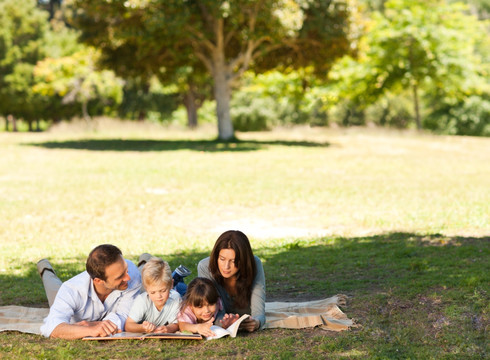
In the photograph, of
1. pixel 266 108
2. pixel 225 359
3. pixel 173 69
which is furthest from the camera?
pixel 266 108

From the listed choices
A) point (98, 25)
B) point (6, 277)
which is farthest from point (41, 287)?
point (98, 25)

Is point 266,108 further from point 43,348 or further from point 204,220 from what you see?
point 43,348

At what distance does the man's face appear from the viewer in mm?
5543

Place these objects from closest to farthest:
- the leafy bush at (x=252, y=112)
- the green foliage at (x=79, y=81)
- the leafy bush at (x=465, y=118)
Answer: the green foliage at (x=79, y=81) < the leafy bush at (x=252, y=112) < the leafy bush at (x=465, y=118)

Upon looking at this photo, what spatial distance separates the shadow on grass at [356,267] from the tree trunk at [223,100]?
61.1 ft

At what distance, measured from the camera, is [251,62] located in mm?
30891

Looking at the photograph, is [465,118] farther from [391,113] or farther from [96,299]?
[96,299]

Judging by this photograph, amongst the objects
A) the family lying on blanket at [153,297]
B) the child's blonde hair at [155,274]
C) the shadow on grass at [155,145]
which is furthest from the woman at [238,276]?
the shadow on grass at [155,145]

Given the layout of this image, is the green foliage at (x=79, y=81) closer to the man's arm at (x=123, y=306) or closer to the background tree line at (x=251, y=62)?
the background tree line at (x=251, y=62)

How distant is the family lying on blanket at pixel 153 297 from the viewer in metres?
5.55

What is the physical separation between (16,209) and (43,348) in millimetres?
8839

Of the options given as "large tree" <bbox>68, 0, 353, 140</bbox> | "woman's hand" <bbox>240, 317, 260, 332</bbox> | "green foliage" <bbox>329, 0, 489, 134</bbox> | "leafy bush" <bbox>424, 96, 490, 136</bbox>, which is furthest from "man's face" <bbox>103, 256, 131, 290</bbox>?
"leafy bush" <bbox>424, 96, 490, 136</bbox>

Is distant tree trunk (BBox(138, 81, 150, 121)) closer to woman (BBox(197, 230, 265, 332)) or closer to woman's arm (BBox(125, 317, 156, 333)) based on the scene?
woman (BBox(197, 230, 265, 332))

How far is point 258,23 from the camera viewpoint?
25.6 m
